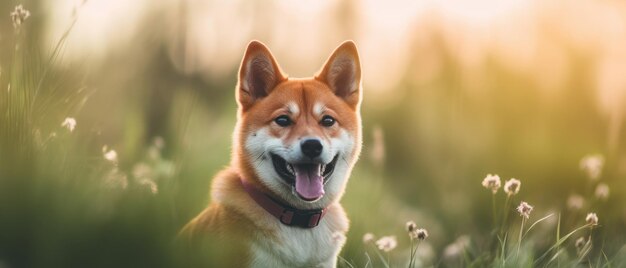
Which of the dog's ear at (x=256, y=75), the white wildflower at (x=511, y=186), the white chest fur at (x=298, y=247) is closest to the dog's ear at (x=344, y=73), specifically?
the dog's ear at (x=256, y=75)

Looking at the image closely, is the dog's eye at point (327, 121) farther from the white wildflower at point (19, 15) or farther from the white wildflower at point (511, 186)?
the white wildflower at point (19, 15)

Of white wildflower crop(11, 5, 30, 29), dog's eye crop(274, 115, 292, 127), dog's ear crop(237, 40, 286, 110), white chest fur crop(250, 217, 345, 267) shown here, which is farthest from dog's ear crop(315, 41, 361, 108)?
white wildflower crop(11, 5, 30, 29)

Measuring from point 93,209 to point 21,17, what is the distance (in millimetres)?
1347

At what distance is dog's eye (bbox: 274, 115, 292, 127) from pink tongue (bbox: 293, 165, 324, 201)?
0.29 meters

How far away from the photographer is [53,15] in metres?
3.78

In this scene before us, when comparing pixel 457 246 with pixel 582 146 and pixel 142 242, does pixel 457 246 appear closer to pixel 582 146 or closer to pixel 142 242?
pixel 582 146

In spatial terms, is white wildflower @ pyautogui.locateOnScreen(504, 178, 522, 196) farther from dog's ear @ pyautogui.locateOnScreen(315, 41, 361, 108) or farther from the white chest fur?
dog's ear @ pyautogui.locateOnScreen(315, 41, 361, 108)

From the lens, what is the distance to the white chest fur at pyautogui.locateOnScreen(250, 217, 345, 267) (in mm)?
3943

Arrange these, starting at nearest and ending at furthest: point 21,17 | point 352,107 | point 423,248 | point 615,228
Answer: point 21,17 < point 352,107 < point 615,228 < point 423,248

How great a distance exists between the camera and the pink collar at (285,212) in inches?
164

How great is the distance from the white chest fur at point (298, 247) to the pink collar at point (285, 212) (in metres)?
0.03

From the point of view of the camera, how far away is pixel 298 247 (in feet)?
13.5

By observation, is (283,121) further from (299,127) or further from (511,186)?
(511,186)

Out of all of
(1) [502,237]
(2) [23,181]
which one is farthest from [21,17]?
(1) [502,237]
